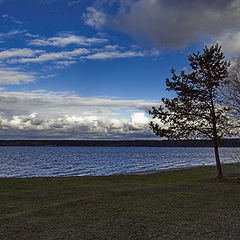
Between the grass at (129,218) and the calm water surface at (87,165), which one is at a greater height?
the grass at (129,218)

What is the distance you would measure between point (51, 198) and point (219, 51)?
63.4 ft

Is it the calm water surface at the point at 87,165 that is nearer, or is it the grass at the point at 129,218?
the grass at the point at 129,218

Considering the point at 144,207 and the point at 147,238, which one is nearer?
the point at 147,238

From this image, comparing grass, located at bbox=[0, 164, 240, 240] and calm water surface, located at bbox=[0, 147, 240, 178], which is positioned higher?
grass, located at bbox=[0, 164, 240, 240]

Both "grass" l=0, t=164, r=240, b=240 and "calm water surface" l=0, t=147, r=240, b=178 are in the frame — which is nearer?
"grass" l=0, t=164, r=240, b=240

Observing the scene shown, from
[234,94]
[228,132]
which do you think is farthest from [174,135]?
[234,94]

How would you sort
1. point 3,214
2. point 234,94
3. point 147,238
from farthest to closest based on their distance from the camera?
point 234,94
point 3,214
point 147,238

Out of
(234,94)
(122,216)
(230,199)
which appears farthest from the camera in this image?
(234,94)

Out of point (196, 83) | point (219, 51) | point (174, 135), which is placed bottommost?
point (174, 135)

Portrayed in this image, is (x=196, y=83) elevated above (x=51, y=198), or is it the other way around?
(x=196, y=83)

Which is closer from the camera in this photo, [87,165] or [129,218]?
[129,218]

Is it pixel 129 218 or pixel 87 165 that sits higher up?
pixel 129 218

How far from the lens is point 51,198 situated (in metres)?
16.6

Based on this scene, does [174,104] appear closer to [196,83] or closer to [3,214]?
[196,83]
